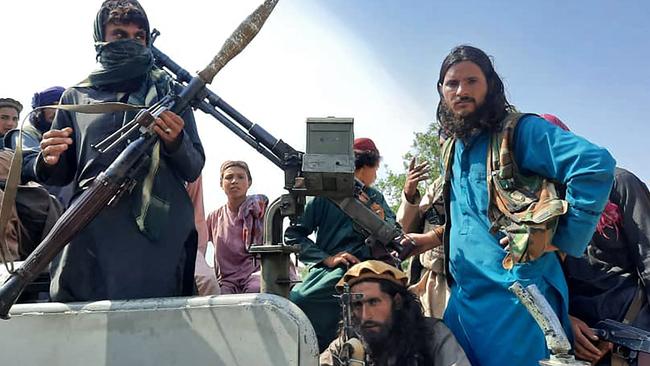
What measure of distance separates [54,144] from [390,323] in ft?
5.35

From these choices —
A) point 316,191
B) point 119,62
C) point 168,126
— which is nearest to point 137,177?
point 168,126

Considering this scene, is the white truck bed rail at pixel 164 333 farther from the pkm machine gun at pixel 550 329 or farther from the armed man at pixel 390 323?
the armed man at pixel 390 323

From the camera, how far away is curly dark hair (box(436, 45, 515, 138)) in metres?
2.34

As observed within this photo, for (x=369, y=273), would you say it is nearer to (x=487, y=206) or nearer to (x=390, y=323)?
(x=390, y=323)

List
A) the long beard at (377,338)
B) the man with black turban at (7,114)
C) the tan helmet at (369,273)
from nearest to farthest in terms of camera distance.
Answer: the long beard at (377,338), the tan helmet at (369,273), the man with black turban at (7,114)

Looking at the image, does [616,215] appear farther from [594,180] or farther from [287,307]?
[287,307]

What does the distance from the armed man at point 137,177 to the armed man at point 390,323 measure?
75 centimetres

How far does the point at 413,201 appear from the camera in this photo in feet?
11.1

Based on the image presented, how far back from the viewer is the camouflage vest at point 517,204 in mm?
2053

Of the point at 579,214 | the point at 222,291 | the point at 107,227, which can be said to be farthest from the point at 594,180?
the point at 222,291

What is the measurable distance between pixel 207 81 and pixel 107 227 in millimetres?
687

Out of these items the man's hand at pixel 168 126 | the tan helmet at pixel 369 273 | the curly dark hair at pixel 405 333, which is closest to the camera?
the man's hand at pixel 168 126

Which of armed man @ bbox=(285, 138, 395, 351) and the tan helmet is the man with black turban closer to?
armed man @ bbox=(285, 138, 395, 351)

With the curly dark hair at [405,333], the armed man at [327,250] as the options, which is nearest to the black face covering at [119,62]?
the armed man at [327,250]
